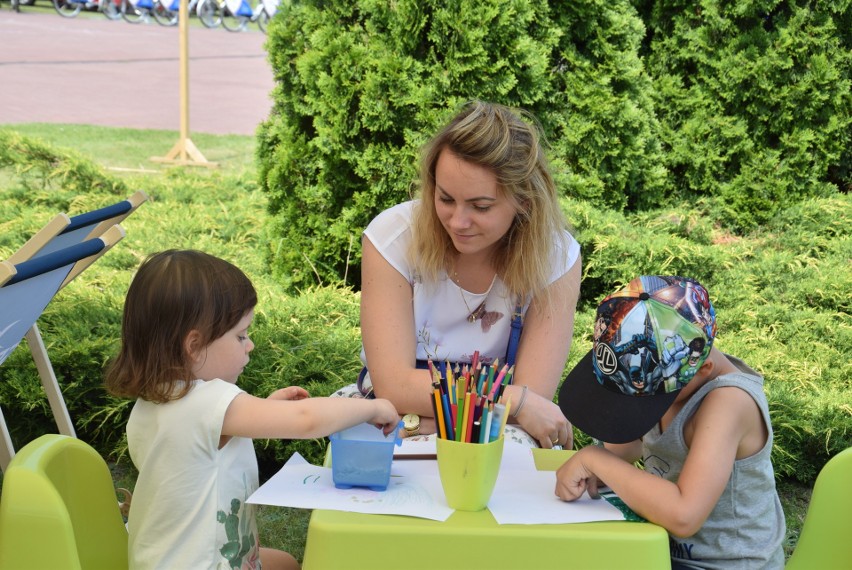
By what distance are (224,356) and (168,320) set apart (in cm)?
14

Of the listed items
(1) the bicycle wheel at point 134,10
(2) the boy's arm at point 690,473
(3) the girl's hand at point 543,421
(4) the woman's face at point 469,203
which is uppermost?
(4) the woman's face at point 469,203

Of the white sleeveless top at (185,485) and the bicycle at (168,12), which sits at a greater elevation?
the white sleeveless top at (185,485)

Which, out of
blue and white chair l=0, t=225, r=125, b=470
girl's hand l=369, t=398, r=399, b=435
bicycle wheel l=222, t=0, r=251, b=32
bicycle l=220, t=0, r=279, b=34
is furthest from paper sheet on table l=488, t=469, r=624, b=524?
bicycle wheel l=222, t=0, r=251, b=32

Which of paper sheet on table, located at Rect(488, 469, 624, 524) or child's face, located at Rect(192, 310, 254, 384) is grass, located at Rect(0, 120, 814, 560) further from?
paper sheet on table, located at Rect(488, 469, 624, 524)

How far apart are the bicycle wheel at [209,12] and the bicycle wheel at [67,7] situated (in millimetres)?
3068

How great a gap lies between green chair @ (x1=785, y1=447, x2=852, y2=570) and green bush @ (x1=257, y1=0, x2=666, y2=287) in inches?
115

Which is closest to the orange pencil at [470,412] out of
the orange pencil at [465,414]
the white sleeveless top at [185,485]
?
the orange pencil at [465,414]

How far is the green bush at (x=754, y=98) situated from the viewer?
600 cm

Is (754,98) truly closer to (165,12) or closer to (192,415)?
(192,415)

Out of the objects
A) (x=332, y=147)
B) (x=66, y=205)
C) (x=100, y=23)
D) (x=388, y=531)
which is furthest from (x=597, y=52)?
(x=100, y=23)

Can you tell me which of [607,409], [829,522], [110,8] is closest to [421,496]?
[607,409]

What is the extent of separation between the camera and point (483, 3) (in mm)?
4633

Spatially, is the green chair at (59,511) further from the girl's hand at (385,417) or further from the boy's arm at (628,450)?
the boy's arm at (628,450)

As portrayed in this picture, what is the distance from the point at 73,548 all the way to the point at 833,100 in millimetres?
5736
